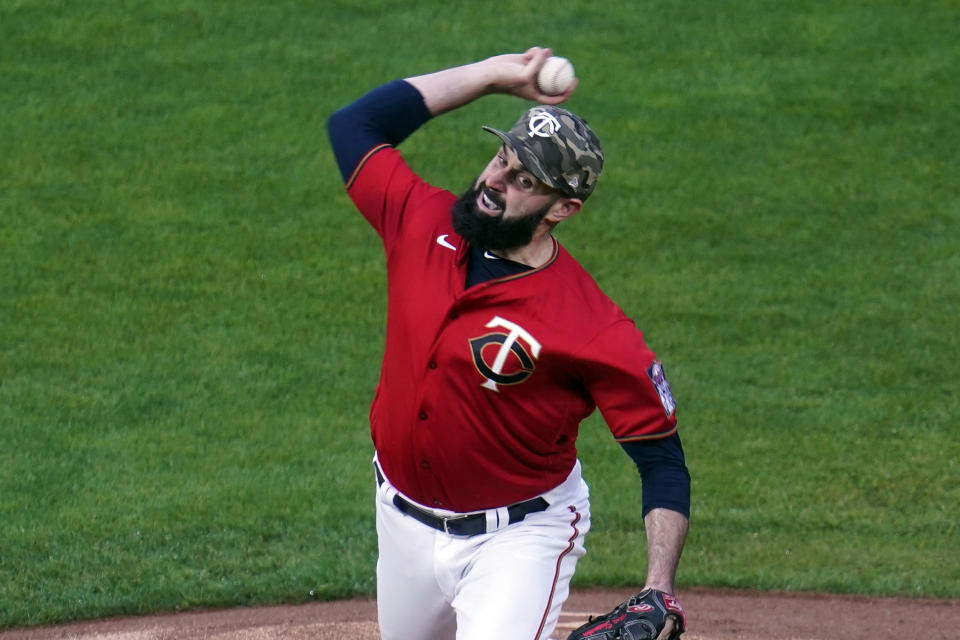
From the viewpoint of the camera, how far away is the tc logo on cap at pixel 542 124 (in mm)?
3607

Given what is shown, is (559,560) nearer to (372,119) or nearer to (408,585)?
(408,585)

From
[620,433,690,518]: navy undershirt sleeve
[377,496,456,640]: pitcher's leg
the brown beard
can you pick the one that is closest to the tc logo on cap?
the brown beard

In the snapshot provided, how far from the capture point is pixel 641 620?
3.18 m

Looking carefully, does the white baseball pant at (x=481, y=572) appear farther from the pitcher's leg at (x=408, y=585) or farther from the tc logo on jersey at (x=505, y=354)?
the tc logo on jersey at (x=505, y=354)

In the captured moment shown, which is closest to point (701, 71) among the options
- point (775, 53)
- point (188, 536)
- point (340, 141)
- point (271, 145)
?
point (775, 53)

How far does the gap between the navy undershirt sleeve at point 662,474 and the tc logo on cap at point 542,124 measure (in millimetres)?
853

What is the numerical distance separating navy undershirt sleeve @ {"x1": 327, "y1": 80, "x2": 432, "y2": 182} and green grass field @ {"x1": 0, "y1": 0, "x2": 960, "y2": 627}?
240 centimetres

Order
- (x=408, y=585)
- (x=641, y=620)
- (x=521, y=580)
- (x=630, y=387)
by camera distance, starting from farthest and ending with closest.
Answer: (x=408, y=585) → (x=521, y=580) → (x=630, y=387) → (x=641, y=620)

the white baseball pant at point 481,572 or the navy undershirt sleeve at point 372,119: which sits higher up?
the navy undershirt sleeve at point 372,119

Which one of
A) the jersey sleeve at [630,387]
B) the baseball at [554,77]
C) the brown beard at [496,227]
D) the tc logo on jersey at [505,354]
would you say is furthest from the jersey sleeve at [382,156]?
the jersey sleeve at [630,387]

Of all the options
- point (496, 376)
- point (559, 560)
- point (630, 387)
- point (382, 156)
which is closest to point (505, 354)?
point (496, 376)

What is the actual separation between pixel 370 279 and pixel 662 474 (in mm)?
5649

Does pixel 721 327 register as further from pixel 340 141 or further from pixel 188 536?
pixel 340 141

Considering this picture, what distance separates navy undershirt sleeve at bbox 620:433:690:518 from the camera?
3445 millimetres
